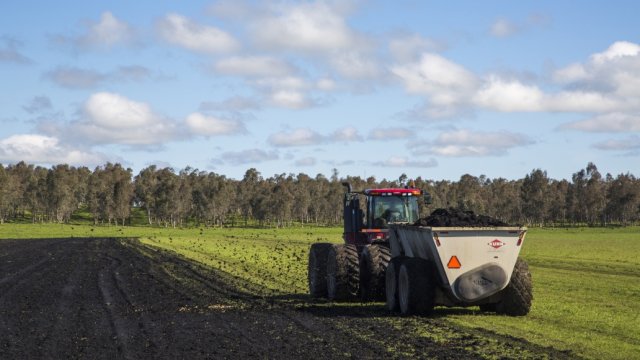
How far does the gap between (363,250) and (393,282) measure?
2.14 metres

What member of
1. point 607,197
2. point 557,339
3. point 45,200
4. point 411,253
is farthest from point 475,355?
point 607,197

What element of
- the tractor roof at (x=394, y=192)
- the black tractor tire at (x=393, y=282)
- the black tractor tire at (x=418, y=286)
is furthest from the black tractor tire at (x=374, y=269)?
the black tractor tire at (x=418, y=286)

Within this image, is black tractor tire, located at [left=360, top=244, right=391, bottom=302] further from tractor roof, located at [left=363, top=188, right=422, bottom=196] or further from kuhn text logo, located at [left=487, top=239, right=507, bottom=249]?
kuhn text logo, located at [left=487, top=239, right=507, bottom=249]

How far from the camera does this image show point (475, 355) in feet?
40.4

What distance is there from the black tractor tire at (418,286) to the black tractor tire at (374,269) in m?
2.23

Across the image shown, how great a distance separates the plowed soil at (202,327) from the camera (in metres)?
12.9

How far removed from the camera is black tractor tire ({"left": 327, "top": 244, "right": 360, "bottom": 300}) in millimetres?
19438

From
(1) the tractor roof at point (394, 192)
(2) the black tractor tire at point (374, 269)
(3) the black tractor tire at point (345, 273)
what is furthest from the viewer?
(1) the tractor roof at point (394, 192)

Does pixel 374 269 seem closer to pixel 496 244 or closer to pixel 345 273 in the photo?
pixel 345 273

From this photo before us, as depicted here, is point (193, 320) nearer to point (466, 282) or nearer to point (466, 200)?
point (466, 282)

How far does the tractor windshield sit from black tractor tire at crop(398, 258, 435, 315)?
431 cm

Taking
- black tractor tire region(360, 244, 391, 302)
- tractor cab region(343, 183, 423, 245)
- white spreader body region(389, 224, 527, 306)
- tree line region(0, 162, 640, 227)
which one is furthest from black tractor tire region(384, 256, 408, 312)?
tree line region(0, 162, 640, 227)

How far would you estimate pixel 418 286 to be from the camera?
1627cm

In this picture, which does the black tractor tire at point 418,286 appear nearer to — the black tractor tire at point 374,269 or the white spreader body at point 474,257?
the white spreader body at point 474,257
